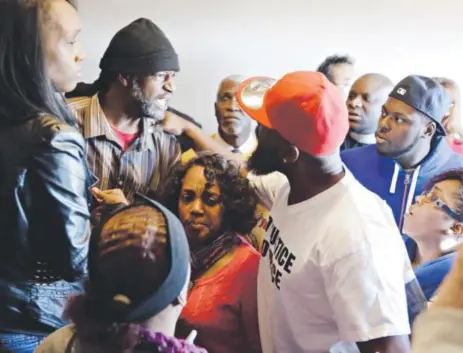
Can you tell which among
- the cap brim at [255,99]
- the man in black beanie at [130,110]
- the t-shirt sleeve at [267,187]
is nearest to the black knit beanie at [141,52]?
the man in black beanie at [130,110]

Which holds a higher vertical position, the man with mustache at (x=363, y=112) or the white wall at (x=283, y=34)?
the white wall at (x=283, y=34)

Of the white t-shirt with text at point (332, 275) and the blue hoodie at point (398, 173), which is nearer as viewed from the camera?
the white t-shirt with text at point (332, 275)

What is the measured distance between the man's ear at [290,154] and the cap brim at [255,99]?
5cm

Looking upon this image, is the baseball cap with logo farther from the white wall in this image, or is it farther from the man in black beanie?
the white wall

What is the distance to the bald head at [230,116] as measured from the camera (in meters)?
2.27

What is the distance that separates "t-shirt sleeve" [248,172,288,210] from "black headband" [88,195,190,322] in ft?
2.02

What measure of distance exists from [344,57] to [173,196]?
4.48 feet

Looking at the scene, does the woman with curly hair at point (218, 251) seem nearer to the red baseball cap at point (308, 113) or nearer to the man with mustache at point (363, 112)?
the red baseball cap at point (308, 113)

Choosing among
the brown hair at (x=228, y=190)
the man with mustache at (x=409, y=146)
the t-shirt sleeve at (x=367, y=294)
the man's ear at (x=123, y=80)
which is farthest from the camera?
the man with mustache at (x=409, y=146)

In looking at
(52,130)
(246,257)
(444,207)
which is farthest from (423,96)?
(52,130)

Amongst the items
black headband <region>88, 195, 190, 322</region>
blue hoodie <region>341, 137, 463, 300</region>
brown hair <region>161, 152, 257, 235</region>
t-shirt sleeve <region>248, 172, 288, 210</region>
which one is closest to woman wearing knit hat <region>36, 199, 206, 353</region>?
black headband <region>88, 195, 190, 322</region>

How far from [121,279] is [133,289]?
0.02 m

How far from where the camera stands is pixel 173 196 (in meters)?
1.48

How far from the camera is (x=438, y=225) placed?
61.0 inches
